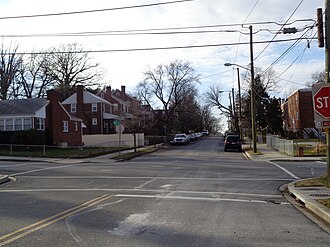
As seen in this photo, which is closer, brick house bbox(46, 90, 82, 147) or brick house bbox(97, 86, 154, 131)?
brick house bbox(46, 90, 82, 147)

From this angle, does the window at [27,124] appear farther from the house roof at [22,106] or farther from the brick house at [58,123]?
the brick house at [58,123]

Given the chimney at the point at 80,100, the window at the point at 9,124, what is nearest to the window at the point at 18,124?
the window at the point at 9,124

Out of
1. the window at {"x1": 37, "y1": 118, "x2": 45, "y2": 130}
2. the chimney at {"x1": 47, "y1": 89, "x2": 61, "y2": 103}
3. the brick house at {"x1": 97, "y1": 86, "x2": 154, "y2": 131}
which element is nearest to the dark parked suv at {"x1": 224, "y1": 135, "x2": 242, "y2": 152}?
the brick house at {"x1": 97, "y1": 86, "x2": 154, "y2": 131}

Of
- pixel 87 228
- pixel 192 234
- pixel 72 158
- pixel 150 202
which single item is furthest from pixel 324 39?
pixel 72 158

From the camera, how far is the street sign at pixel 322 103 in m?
12.5

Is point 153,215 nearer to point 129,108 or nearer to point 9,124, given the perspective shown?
point 9,124

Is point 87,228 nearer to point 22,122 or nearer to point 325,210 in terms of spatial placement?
point 325,210

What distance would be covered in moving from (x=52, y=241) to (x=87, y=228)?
106cm

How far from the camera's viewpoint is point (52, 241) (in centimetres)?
698

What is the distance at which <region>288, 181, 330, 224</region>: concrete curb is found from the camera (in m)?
9.02

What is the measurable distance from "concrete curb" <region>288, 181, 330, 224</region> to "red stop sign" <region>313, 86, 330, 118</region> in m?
2.63

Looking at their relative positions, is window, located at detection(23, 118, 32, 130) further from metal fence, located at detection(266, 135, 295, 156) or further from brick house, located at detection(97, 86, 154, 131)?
metal fence, located at detection(266, 135, 295, 156)

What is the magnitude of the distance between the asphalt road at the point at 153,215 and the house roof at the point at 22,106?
27.0m

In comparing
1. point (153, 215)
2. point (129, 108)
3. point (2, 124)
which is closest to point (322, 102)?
point (153, 215)
